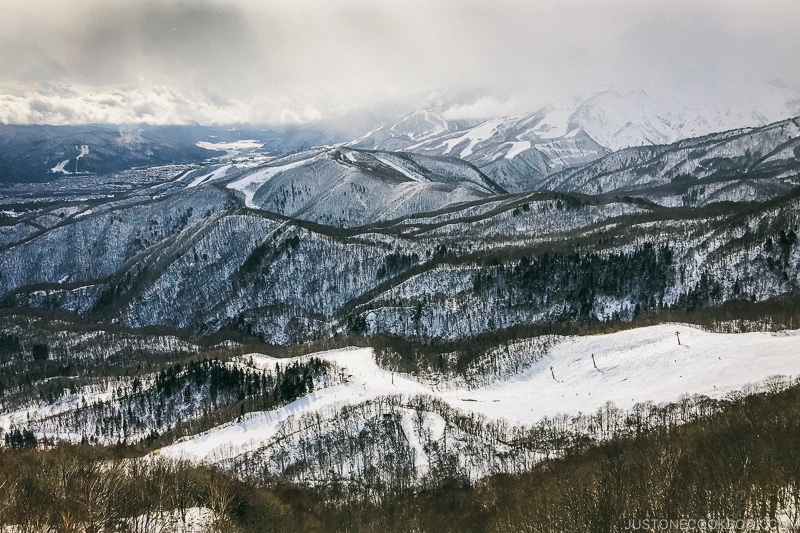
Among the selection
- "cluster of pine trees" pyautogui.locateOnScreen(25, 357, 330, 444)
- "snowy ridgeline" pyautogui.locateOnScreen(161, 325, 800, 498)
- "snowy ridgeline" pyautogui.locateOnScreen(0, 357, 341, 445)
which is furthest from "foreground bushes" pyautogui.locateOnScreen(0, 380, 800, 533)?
"snowy ridgeline" pyautogui.locateOnScreen(0, 357, 341, 445)

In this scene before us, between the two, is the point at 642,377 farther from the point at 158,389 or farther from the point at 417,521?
the point at 158,389

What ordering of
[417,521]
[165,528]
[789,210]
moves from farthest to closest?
1. [789,210]
2. [417,521]
3. [165,528]

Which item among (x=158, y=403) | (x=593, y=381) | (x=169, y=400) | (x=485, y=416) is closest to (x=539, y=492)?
(x=485, y=416)

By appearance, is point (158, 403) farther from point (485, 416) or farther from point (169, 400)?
point (485, 416)

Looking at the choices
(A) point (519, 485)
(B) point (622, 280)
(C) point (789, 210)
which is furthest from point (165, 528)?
(C) point (789, 210)

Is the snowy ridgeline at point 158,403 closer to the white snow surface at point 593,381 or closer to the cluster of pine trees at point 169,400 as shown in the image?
the cluster of pine trees at point 169,400
